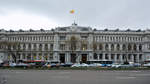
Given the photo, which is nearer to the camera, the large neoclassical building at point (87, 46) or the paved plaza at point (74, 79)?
the paved plaza at point (74, 79)

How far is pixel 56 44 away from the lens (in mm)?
65312

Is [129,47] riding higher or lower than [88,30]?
lower

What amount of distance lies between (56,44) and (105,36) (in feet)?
82.5

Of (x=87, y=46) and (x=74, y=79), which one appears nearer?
(x=74, y=79)

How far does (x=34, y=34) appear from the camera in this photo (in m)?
68.0

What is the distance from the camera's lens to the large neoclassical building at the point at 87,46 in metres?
63.7

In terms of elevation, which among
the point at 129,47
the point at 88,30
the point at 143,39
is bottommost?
the point at 129,47

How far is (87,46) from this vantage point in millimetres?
62844

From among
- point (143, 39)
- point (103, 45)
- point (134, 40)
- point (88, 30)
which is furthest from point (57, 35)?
point (143, 39)

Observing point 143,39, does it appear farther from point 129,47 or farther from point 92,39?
point 92,39

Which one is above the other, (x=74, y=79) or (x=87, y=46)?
(x=87, y=46)

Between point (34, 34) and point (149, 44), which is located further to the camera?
point (34, 34)

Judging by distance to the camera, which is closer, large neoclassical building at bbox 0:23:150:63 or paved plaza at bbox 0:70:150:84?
paved plaza at bbox 0:70:150:84

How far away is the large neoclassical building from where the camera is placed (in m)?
63.7
